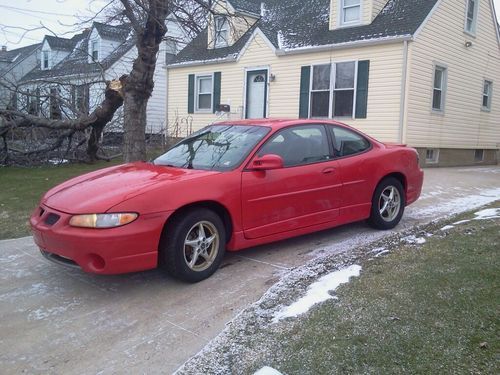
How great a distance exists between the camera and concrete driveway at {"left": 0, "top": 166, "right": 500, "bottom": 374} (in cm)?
338

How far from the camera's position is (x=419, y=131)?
48.8ft

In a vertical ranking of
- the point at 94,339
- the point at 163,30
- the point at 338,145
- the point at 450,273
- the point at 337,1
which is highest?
the point at 337,1

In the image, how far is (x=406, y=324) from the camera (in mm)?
3498

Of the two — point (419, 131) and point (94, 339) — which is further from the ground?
point (419, 131)

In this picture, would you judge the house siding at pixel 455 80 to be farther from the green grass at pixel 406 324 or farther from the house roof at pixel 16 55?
the house roof at pixel 16 55

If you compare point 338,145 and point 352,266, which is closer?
point 352,266

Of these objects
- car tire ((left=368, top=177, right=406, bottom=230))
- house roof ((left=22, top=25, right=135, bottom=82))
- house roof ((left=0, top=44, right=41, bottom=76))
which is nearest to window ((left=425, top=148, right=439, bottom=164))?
car tire ((left=368, top=177, right=406, bottom=230))

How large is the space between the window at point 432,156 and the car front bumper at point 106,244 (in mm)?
13403

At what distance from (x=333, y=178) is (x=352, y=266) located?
124 centimetres

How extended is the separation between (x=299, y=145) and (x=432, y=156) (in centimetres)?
1198

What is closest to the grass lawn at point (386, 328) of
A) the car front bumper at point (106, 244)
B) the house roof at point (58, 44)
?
the car front bumper at point (106, 244)

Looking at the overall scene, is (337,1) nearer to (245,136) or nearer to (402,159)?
(402,159)

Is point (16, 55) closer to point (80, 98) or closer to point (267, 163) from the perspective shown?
point (80, 98)

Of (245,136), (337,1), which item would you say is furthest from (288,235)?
(337,1)
